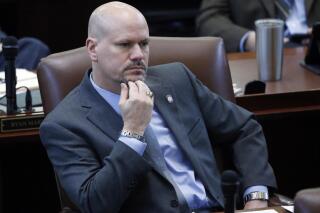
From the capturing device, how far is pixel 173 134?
6.93 feet

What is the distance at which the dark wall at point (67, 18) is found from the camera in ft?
15.6

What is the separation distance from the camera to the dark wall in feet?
15.6

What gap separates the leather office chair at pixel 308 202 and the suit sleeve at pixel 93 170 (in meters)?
0.71

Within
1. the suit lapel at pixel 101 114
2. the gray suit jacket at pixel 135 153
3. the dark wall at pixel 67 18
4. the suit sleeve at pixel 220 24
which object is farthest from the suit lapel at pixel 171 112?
the dark wall at pixel 67 18

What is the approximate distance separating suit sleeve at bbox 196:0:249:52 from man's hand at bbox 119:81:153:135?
181 cm

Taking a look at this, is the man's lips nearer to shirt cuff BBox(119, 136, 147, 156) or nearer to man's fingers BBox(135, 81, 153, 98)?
man's fingers BBox(135, 81, 153, 98)

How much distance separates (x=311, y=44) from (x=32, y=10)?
2283 mm

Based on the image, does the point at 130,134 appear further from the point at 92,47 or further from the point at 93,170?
the point at 92,47

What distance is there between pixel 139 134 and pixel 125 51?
0.22 meters

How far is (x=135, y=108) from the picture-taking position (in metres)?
1.91

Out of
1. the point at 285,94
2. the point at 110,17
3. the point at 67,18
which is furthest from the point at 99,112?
the point at 67,18

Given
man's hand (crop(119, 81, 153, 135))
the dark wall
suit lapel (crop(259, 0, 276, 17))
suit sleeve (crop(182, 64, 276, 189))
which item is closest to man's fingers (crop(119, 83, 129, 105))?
man's hand (crop(119, 81, 153, 135))

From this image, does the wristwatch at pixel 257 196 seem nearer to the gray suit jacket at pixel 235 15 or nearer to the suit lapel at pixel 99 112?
the suit lapel at pixel 99 112

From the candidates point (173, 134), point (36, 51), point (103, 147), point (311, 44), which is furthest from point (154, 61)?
point (36, 51)
